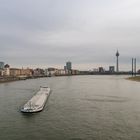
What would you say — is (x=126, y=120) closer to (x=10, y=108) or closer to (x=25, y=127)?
(x=25, y=127)

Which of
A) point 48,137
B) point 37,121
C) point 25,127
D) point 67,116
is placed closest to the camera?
point 48,137

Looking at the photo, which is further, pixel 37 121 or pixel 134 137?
pixel 37 121

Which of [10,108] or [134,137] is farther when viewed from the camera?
[10,108]

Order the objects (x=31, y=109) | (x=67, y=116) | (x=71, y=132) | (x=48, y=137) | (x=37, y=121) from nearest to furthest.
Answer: (x=48, y=137) → (x=71, y=132) → (x=37, y=121) → (x=67, y=116) → (x=31, y=109)

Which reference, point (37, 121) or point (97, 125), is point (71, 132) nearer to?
point (97, 125)

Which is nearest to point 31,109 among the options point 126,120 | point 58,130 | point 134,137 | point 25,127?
point 25,127

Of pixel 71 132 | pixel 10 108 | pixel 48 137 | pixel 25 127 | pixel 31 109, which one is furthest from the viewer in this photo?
pixel 10 108

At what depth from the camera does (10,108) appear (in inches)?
1650

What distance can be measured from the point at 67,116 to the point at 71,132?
7.99m

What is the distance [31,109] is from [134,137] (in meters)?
17.6

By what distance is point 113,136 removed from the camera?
85.8 feet

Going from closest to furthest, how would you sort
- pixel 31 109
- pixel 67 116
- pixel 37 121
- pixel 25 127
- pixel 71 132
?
pixel 71 132 → pixel 25 127 → pixel 37 121 → pixel 67 116 → pixel 31 109

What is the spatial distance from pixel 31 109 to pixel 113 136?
15.9 metres

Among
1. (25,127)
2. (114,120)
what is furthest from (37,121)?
(114,120)
